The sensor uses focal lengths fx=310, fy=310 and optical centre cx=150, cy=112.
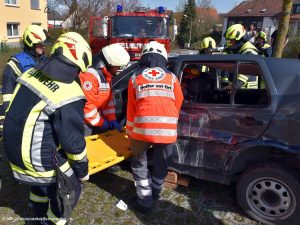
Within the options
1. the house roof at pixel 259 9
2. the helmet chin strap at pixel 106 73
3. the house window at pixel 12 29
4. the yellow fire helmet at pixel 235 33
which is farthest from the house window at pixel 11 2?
the house roof at pixel 259 9

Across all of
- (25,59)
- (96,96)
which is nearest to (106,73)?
(96,96)

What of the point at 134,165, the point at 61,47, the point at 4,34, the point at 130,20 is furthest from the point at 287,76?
the point at 4,34

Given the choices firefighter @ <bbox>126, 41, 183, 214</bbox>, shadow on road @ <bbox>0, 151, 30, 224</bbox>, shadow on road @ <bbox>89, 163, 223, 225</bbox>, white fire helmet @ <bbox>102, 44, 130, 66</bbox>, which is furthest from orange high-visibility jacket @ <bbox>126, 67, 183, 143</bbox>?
shadow on road @ <bbox>0, 151, 30, 224</bbox>

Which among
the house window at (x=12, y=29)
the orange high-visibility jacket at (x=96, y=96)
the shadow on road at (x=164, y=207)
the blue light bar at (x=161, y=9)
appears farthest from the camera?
the house window at (x=12, y=29)

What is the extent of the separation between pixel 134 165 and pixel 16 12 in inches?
1027

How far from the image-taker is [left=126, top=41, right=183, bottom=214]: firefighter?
296 cm

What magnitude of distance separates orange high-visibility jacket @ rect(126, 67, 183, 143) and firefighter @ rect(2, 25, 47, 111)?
1789 millimetres

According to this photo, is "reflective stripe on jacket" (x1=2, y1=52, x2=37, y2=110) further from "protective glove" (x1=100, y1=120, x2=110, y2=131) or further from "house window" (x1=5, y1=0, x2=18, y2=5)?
"house window" (x1=5, y1=0, x2=18, y2=5)

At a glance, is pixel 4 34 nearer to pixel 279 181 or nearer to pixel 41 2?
pixel 41 2

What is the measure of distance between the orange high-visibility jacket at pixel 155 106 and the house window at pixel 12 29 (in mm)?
25430

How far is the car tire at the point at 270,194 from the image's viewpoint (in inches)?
114

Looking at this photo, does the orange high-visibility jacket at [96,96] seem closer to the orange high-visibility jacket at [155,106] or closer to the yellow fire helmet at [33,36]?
the orange high-visibility jacket at [155,106]

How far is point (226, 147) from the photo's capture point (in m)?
3.21

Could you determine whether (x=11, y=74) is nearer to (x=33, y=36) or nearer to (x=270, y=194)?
(x=33, y=36)
